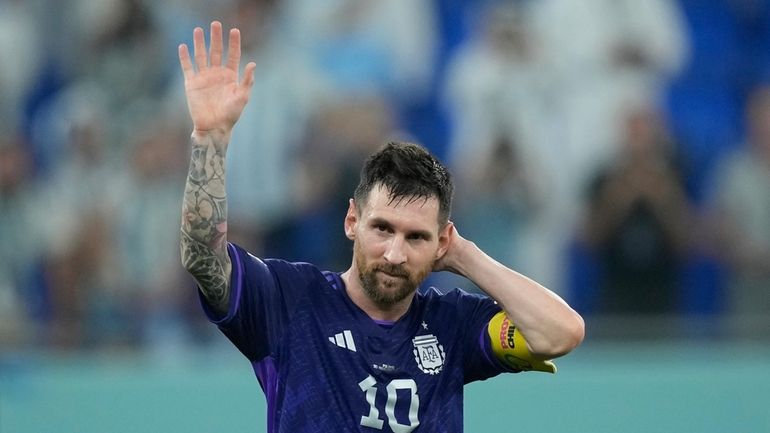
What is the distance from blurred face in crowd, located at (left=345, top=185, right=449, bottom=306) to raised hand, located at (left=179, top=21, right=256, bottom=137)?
2.07 feet

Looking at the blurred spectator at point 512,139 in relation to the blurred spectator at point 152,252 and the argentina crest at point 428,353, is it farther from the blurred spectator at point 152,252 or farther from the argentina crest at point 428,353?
the argentina crest at point 428,353

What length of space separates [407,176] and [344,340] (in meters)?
0.66

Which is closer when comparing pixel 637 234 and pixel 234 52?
pixel 234 52

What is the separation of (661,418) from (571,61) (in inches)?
126

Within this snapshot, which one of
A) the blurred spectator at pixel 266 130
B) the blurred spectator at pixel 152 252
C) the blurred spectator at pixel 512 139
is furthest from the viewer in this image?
the blurred spectator at pixel 266 130

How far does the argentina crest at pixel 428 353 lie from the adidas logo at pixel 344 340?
0.83 ft

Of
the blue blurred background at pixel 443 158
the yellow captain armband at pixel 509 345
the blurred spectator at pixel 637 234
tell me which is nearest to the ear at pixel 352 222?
the yellow captain armband at pixel 509 345

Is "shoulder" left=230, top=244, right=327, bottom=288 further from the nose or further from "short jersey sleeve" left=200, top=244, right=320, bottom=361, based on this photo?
the nose

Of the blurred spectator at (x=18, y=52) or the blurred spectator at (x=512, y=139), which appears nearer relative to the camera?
the blurred spectator at (x=512, y=139)

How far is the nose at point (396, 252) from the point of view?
16.3 feet

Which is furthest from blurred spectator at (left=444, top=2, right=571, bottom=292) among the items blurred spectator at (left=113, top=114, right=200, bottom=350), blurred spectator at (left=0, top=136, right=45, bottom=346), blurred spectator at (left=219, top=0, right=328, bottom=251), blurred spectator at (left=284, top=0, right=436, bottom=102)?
blurred spectator at (left=0, top=136, right=45, bottom=346)

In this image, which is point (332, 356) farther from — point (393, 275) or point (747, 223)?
point (747, 223)

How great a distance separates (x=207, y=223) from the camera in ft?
15.8

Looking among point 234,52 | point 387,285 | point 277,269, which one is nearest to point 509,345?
point 387,285
